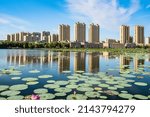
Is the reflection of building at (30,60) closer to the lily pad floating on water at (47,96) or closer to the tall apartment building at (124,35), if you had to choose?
the lily pad floating on water at (47,96)

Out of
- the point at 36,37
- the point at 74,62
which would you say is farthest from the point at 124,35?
the point at 74,62

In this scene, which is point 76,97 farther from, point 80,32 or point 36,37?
point 36,37

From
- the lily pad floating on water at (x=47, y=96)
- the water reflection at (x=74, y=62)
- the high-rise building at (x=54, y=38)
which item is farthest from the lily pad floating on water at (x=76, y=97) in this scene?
the high-rise building at (x=54, y=38)

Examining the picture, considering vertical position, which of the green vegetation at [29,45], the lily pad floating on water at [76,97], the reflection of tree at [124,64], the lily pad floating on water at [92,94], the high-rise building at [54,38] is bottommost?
the lily pad floating on water at [76,97]

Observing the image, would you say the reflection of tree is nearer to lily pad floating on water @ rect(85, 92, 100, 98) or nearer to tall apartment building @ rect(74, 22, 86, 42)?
lily pad floating on water @ rect(85, 92, 100, 98)

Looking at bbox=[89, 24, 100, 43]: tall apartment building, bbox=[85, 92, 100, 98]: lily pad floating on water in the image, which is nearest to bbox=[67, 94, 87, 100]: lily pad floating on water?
bbox=[85, 92, 100, 98]: lily pad floating on water

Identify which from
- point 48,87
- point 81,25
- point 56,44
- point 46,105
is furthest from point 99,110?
point 81,25

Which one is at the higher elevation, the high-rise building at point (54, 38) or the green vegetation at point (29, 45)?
the high-rise building at point (54, 38)

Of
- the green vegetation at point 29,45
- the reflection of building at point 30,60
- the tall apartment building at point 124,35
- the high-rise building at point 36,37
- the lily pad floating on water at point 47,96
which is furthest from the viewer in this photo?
the high-rise building at point 36,37

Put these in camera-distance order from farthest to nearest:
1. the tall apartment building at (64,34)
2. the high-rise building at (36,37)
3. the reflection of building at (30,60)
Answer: the high-rise building at (36,37)
the tall apartment building at (64,34)
the reflection of building at (30,60)
